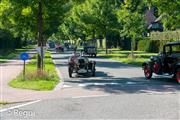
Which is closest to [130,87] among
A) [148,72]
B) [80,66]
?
[148,72]

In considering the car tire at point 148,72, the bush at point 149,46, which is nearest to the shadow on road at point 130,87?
the car tire at point 148,72

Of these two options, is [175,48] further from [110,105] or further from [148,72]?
[110,105]

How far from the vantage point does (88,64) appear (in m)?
22.6

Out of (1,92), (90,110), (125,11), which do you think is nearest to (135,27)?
(125,11)

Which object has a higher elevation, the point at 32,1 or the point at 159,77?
the point at 32,1

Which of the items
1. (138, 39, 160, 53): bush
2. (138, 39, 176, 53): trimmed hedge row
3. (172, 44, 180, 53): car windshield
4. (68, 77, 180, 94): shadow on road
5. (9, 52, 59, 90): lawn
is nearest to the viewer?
(68, 77, 180, 94): shadow on road

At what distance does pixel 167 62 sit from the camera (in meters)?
20.1

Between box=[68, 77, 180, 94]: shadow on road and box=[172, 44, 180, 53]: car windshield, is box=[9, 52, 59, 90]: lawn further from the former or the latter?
box=[172, 44, 180, 53]: car windshield

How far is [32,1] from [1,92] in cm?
650

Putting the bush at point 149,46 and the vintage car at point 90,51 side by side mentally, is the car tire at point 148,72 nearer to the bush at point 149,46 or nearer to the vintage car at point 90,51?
the vintage car at point 90,51

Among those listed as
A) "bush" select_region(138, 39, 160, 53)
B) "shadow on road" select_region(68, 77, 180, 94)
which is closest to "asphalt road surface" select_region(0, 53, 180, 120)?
"shadow on road" select_region(68, 77, 180, 94)

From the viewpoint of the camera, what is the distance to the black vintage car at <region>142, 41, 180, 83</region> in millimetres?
19416

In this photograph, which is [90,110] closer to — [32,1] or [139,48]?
[32,1]

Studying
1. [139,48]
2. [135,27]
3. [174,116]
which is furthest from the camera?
[139,48]
